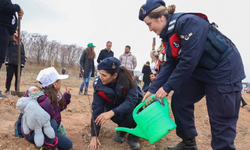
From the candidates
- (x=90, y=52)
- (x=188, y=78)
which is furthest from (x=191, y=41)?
(x=90, y=52)

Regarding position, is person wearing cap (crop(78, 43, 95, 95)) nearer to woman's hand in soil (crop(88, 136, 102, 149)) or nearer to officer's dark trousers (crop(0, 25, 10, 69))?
officer's dark trousers (crop(0, 25, 10, 69))

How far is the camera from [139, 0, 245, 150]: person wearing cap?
1570 mm

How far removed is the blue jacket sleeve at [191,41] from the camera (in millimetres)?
1538

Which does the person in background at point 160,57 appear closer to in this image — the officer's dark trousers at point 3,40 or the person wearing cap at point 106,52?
the person wearing cap at point 106,52

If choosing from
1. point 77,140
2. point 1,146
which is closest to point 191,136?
point 77,140

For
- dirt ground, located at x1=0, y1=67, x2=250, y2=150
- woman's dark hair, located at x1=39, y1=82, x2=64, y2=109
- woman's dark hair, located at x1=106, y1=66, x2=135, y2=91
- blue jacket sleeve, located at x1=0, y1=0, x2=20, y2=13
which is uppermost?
blue jacket sleeve, located at x1=0, y1=0, x2=20, y2=13

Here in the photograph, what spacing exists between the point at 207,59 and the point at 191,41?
27 cm

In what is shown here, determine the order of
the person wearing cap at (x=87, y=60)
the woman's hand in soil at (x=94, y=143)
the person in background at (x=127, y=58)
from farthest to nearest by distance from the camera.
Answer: the person in background at (x=127, y=58), the person wearing cap at (x=87, y=60), the woman's hand in soil at (x=94, y=143)

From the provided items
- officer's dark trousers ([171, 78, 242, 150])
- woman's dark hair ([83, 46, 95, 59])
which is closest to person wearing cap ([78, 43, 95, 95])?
woman's dark hair ([83, 46, 95, 59])

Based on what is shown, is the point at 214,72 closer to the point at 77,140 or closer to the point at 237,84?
the point at 237,84

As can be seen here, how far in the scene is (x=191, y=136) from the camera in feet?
6.79

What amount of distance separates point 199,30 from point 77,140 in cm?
197

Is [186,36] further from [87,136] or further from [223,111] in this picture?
[87,136]

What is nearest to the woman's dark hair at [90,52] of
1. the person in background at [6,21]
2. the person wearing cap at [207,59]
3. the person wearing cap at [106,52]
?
the person wearing cap at [106,52]
